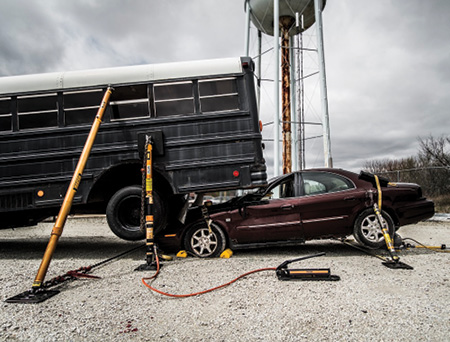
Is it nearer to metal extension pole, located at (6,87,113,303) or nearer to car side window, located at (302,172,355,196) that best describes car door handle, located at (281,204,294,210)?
car side window, located at (302,172,355,196)

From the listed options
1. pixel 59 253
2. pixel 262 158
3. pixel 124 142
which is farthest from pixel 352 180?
pixel 59 253

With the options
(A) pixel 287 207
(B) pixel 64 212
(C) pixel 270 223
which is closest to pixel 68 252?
(B) pixel 64 212

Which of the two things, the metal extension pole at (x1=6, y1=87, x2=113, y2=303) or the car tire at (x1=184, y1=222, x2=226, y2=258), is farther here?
the car tire at (x1=184, y1=222, x2=226, y2=258)

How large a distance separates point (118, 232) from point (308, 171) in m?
3.54

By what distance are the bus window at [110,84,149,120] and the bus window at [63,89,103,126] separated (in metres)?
0.30

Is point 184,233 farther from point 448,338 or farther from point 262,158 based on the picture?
point 448,338

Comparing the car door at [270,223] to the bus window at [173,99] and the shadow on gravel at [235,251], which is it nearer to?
the shadow on gravel at [235,251]

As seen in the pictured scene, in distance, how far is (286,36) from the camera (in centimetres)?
1730

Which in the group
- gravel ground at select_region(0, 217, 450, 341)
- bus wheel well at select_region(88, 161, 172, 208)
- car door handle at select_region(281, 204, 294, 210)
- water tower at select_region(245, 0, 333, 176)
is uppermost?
water tower at select_region(245, 0, 333, 176)

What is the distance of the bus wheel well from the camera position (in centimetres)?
506

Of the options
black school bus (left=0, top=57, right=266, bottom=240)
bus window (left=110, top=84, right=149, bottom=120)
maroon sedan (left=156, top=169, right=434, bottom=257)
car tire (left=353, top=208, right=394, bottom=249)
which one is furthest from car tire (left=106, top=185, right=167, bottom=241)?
car tire (left=353, top=208, right=394, bottom=249)

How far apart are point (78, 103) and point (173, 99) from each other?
1.67 m

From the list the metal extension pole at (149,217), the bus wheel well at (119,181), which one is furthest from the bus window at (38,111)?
the metal extension pole at (149,217)

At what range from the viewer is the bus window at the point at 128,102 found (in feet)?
16.7
